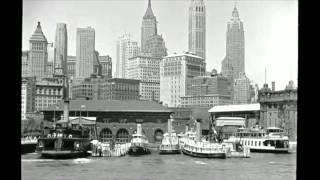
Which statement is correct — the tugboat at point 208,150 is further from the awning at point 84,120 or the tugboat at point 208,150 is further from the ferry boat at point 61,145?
the awning at point 84,120

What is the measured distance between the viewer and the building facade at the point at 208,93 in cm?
11395

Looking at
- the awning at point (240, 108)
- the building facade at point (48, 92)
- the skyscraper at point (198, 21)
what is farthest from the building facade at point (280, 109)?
→ the building facade at point (48, 92)

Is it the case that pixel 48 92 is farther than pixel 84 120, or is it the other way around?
pixel 48 92

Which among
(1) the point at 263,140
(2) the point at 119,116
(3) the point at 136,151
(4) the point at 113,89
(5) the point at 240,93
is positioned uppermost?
(5) the point at 240,93

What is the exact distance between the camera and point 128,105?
7544 centimetres

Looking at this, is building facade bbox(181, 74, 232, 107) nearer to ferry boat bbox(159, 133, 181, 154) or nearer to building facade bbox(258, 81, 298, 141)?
building facade bbox(258, 81, 298, 141)

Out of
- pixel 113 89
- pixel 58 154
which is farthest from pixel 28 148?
pixel 113 89

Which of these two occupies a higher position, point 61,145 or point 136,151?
point 61,145

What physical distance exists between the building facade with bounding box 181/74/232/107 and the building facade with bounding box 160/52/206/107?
241cm

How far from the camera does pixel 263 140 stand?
199 feet

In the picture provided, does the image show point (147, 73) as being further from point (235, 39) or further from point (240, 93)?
point (240, 93)

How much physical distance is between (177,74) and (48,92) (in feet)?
92.8
